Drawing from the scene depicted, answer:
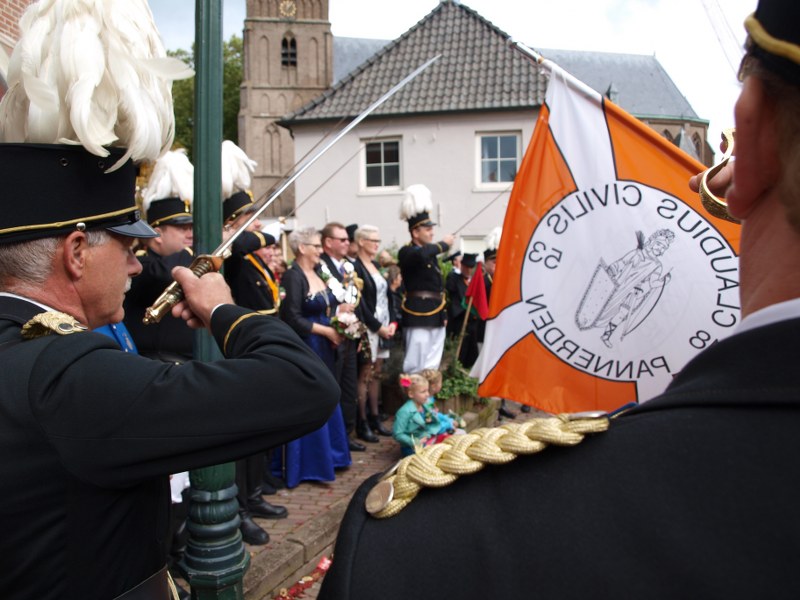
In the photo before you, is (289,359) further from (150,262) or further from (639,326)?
(150,262)

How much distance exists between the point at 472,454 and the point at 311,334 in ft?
16.8

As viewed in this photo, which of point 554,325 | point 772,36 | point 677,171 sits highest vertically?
point 677,171

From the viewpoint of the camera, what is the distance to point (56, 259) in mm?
1643

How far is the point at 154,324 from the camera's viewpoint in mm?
4035

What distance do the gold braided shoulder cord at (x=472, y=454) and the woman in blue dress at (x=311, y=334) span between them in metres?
4.82

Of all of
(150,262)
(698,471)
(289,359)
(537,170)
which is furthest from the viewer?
(150,262)

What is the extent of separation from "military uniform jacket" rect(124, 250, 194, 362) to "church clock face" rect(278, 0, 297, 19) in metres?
40.2

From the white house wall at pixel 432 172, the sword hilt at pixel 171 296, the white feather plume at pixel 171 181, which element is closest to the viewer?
the sword hilt at pixel 171 296

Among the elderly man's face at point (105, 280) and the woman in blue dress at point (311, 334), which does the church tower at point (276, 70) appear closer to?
the woman in blue dress at point (311, 334)

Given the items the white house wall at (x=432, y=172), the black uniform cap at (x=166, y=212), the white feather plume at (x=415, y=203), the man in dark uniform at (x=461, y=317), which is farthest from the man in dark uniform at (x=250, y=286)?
the white house wall at (x=432, y=172)

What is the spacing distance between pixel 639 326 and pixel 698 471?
101 inches

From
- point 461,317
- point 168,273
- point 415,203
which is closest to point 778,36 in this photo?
point 168,273

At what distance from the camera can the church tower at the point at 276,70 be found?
3984 centimetres

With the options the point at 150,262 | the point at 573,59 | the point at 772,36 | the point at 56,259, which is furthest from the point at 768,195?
the point at 573,59
